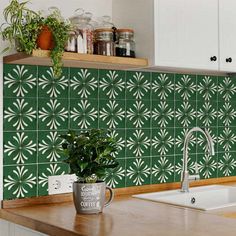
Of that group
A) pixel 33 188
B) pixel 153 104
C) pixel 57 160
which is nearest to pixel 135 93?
pixel 153 104

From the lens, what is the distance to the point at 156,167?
3.04 m

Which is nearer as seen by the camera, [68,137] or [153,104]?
[68,137]

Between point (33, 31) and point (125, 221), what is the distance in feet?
3.09

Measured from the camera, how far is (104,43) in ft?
8.40

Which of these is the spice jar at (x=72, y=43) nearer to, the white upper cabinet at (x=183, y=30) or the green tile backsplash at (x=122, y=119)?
the green tile backsplash at (x=122, y=119)

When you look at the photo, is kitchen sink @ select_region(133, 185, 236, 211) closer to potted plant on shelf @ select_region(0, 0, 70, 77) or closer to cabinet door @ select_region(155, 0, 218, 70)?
cabinet door @ select_region(155, 0, 218, 70)

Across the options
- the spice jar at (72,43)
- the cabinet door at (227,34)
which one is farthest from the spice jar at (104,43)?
the cabinet door at (227,34)

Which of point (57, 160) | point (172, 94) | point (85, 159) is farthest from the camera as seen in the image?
point (172, 94)

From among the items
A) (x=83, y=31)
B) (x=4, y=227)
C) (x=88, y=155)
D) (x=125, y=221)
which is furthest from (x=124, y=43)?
(x=4, y=227)

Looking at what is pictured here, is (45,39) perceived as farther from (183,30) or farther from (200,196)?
(200,196)

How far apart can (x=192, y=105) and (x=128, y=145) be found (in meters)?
0.57

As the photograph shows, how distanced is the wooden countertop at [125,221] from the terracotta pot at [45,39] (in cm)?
76

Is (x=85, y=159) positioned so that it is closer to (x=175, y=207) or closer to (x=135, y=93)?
(x=175, y=207)

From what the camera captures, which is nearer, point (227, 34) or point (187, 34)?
point (187, 34)
